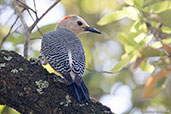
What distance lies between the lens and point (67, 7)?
23.8ft

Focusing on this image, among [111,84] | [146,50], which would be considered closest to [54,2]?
A: [146,50]

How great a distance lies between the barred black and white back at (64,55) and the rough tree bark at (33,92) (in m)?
0.32

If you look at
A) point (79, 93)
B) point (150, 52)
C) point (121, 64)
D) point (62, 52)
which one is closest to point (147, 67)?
point (121, 64)

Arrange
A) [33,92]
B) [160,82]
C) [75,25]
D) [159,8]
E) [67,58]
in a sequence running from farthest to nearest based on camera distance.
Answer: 1. [75,25]
2. [67,58]
3. [159,8]
4. [33,92]
5. [160,82]

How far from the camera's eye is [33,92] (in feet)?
10.0

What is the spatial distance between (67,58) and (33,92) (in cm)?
107

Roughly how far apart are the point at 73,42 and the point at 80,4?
2.65 metres

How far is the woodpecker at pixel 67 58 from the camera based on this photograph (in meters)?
3.49

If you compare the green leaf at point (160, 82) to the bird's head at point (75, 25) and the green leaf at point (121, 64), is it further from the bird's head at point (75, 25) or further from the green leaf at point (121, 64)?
the bird's head at point (75, 25)

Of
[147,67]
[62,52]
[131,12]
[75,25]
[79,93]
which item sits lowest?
[79,93]

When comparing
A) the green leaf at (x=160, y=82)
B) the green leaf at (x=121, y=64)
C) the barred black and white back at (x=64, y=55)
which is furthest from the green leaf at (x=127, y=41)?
the barred black and white back at (x=64, y=55)

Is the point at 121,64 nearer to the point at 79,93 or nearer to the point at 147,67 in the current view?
the point at 147,67

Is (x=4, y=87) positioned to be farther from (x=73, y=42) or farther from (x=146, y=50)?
(x=73, y=42)

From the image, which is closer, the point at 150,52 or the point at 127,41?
the point at 150,52
